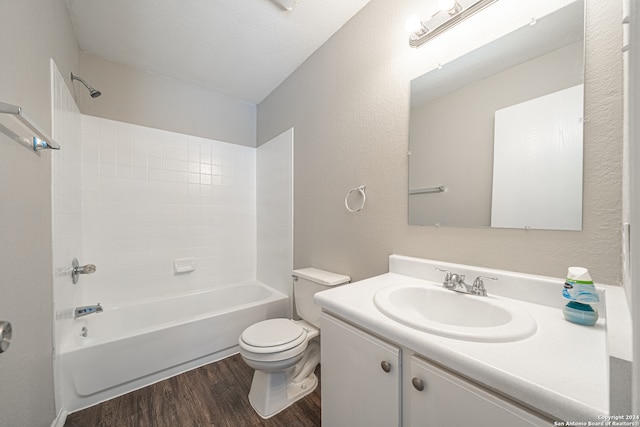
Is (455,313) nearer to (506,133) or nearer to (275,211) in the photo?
(506,133)

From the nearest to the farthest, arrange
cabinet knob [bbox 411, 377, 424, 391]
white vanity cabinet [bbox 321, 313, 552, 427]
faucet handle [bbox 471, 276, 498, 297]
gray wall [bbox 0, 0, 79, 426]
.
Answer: white vanity cabinet [bbox 321, 313, 552, 427] → cabinet knob [bbox 411, 377, 424, 391] → gray wall [bbox 0, 0, 79, 426] → faucet handle [bbox 471, 276, 498, 297]

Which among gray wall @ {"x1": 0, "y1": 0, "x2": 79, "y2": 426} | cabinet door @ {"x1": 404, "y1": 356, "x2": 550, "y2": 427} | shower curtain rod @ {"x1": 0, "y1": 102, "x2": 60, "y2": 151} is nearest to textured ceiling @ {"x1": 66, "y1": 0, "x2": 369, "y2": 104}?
gray wall @ {"x1": 0, "y1": 0, "x2": 79, "y2": 426}

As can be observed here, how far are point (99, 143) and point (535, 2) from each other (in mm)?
2888

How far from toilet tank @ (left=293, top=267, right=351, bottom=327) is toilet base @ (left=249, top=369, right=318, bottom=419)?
14.8 inches

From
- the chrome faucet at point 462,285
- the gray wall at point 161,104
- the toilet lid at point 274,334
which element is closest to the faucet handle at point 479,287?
the chrome faucet at point 462,285

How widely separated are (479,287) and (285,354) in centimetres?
107

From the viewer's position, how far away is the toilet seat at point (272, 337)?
52.6 inches

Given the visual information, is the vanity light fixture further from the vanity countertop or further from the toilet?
the toilet

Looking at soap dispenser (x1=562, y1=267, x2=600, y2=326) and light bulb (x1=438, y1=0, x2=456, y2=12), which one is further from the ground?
light bulb (x1=438, y1=0, x2=456, y2=12)

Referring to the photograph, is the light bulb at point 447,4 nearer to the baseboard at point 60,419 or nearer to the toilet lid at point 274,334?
the toilet lid at point 274,334

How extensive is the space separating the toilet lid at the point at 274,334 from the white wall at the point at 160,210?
1.25 metres

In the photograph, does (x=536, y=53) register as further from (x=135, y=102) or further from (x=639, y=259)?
(x=135, y=102)

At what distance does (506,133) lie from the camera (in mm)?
959

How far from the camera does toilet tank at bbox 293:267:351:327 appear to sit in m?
1.58
